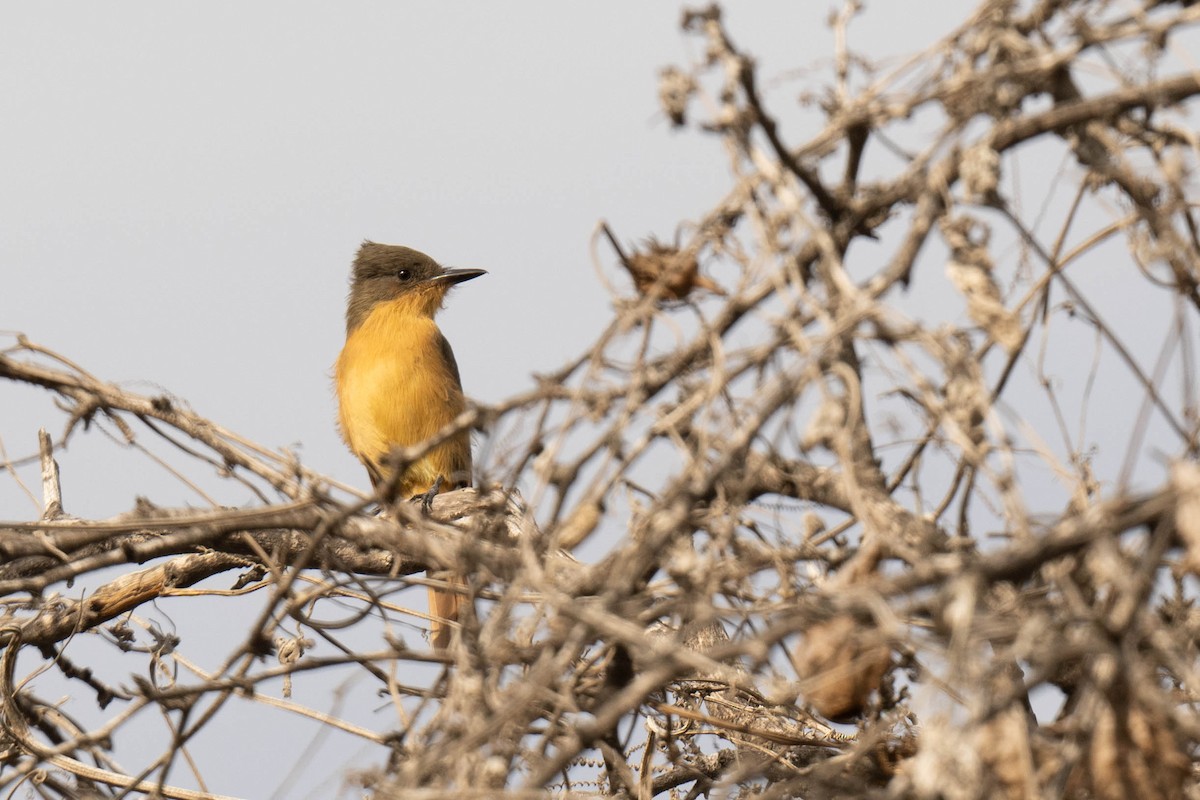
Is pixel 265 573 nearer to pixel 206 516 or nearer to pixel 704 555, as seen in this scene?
pixel 206 516

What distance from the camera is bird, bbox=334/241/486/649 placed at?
662 centimetres

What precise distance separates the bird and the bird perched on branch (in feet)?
12.3

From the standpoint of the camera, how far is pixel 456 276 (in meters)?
7.52

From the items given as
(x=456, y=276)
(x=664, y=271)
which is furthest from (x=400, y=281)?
(x=664, y=271)

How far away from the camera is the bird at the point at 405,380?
6.62 metres

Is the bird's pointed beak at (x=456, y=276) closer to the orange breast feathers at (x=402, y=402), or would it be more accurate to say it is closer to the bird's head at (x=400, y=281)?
the bird's head at (x=400, y=281)

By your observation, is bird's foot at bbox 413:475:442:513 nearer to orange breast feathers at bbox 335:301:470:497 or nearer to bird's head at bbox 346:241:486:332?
orange breast feathers at bbox 335:301:470:497

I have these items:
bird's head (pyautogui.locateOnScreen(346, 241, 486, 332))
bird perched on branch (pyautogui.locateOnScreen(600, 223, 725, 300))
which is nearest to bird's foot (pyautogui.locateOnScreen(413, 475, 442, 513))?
bird's head (pyautogui.locateOnScreen(346, 241, 486, 332))

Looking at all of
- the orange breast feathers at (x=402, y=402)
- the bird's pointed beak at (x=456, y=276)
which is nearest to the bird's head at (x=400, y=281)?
the bird's pointed beak at (x=456, y=276)

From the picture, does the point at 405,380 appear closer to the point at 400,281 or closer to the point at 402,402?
the point at 402,402

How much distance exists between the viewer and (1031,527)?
1929 mm

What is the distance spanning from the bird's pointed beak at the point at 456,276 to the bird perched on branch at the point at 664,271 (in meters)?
5.15

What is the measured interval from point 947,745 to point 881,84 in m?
1.14

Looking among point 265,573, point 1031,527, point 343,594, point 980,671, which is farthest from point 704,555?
point 265,573
